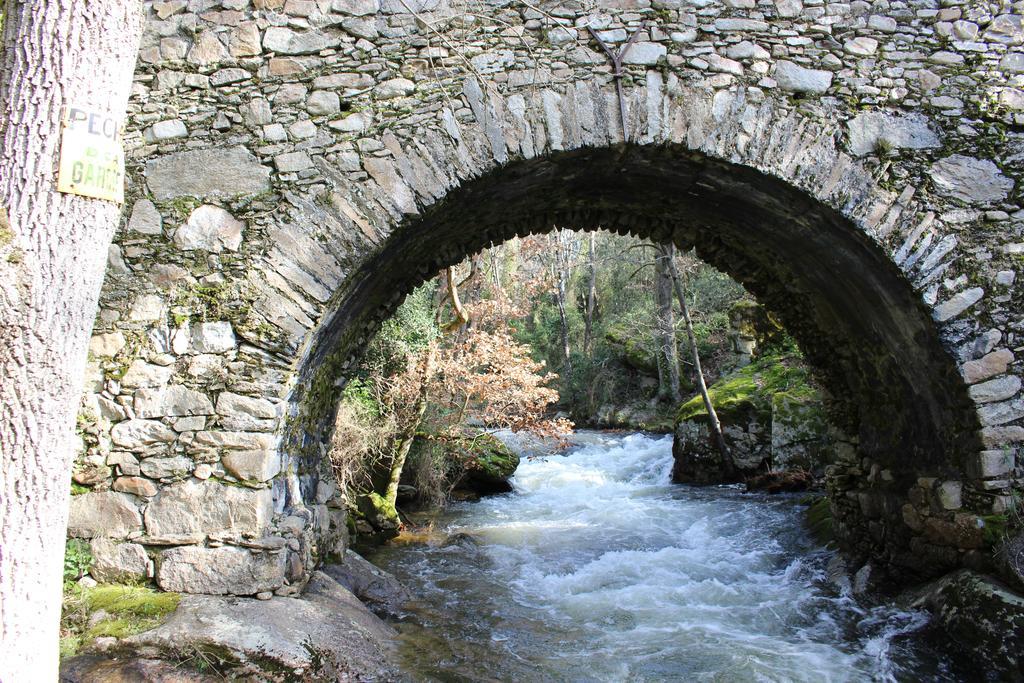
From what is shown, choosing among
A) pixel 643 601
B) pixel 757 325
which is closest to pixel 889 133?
pixel 643 601

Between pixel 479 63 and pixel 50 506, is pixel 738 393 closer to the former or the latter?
pixel 479 63

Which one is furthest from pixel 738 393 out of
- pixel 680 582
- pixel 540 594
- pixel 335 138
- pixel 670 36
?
pixel 335 138

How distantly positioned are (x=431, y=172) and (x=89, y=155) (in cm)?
201

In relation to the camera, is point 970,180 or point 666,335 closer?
point 970,180

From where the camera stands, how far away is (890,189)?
399cm

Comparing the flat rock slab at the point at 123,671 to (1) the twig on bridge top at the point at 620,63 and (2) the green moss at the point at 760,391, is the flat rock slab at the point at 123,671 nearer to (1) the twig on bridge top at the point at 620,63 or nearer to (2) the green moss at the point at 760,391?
(1) the twig on bridge top at the point at 620,63

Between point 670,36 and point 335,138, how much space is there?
2.15m

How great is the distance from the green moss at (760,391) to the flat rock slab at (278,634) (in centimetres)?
716

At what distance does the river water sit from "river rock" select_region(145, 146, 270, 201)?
301cm

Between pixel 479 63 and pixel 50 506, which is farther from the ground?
pixel 479 63

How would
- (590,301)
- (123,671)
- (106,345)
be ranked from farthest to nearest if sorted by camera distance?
1. (590,301)
2. (106,345)
3. (123,671)

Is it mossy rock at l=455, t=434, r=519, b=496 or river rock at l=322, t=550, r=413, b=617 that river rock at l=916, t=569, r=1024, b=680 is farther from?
mossy rock at l=455, t=434, r=519, b=496

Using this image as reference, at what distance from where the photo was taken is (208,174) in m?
4.07

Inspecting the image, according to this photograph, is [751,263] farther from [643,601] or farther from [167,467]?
[167,467]
